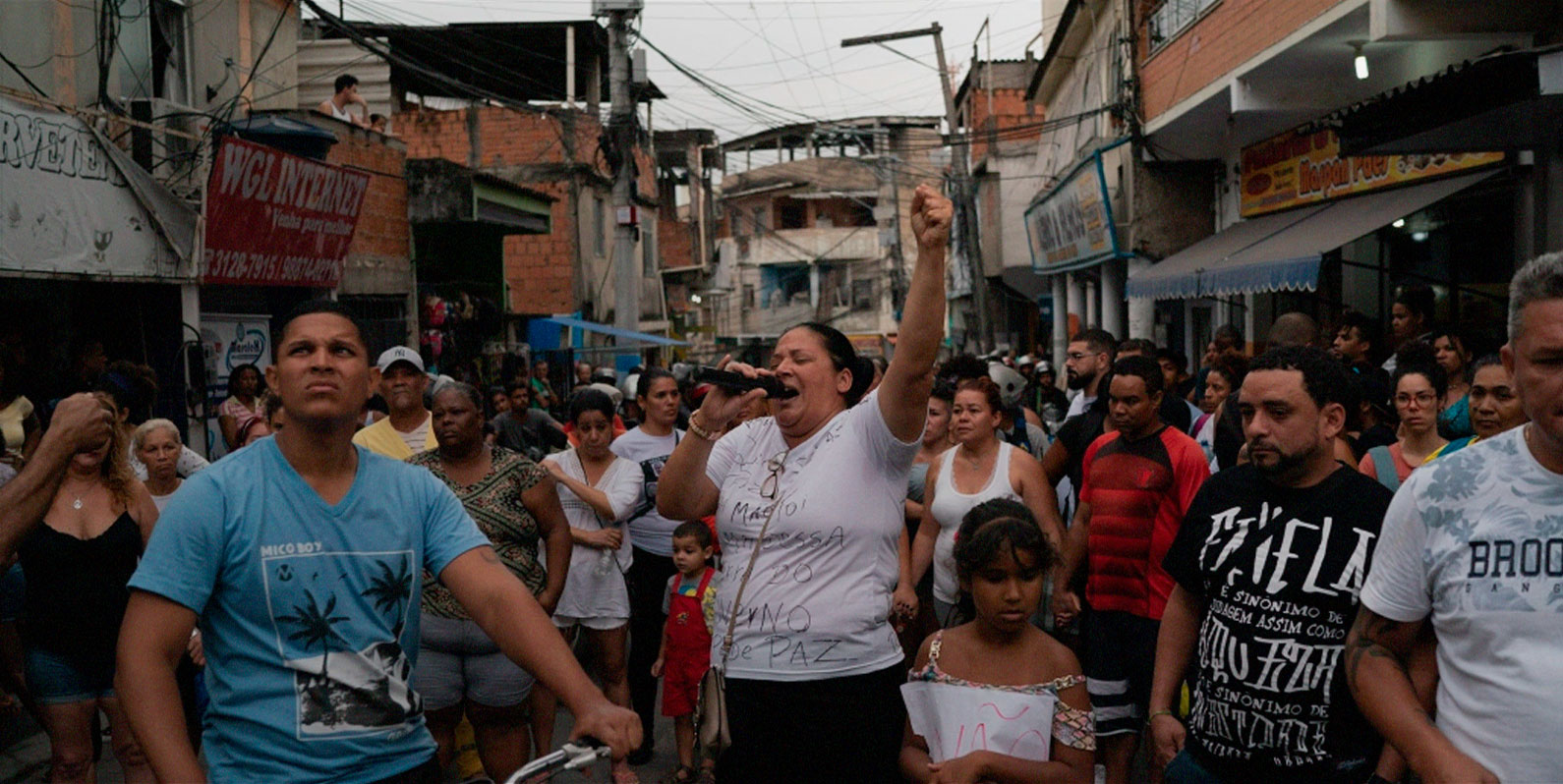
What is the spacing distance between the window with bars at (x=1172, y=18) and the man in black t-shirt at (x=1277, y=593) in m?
12.2

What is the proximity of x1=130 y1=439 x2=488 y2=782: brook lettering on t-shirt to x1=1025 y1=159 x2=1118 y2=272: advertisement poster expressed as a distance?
17525 millimetres

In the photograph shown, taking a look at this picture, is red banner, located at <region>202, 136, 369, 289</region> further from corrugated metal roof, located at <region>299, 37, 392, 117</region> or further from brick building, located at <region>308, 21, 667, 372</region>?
brick building, located at <region>308, 21, 667, 372</region>

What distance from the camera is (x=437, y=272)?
2234cm

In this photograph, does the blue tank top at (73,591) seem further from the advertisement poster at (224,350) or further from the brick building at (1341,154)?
the advertisement poster at (224,350)

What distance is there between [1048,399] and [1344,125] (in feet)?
17.7

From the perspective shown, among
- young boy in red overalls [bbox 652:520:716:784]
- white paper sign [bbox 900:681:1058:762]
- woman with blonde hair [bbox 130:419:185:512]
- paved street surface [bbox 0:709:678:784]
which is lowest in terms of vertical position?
paved street surface [bbox 0:709:678:784]

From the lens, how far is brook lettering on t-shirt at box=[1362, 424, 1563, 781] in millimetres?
2533

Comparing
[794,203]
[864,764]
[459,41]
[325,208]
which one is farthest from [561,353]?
[794,203]

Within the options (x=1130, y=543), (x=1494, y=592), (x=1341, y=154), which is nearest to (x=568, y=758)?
(x=1494, y=592)

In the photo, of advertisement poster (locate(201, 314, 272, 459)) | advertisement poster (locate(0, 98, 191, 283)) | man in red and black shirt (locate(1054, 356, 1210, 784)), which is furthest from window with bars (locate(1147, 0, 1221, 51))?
advertisement poster (locate(201, 314, 272, 459))

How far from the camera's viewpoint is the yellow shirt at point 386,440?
6.87 meters

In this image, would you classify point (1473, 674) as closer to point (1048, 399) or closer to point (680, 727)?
point (680, 727)

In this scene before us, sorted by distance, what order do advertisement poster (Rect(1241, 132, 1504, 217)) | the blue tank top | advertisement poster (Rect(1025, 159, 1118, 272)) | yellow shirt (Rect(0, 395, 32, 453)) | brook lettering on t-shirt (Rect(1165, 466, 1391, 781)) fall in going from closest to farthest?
1. brook lettering on t-shirt (Rect(1165, 466, 1391, 781))
2. the blue tank top
3. yellow shirt (Rect(0, 395, 32, 453))
4. advertisement poster (Rect(1241, 132, 1504, 217))
5. advertisement poster (Rect(1025, 159, 1118, 272))

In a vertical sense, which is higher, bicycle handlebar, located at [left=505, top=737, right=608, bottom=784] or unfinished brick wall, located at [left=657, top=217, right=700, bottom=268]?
unfinished brick wall, located at [left=657, top=217, right=700, bottom=268]
